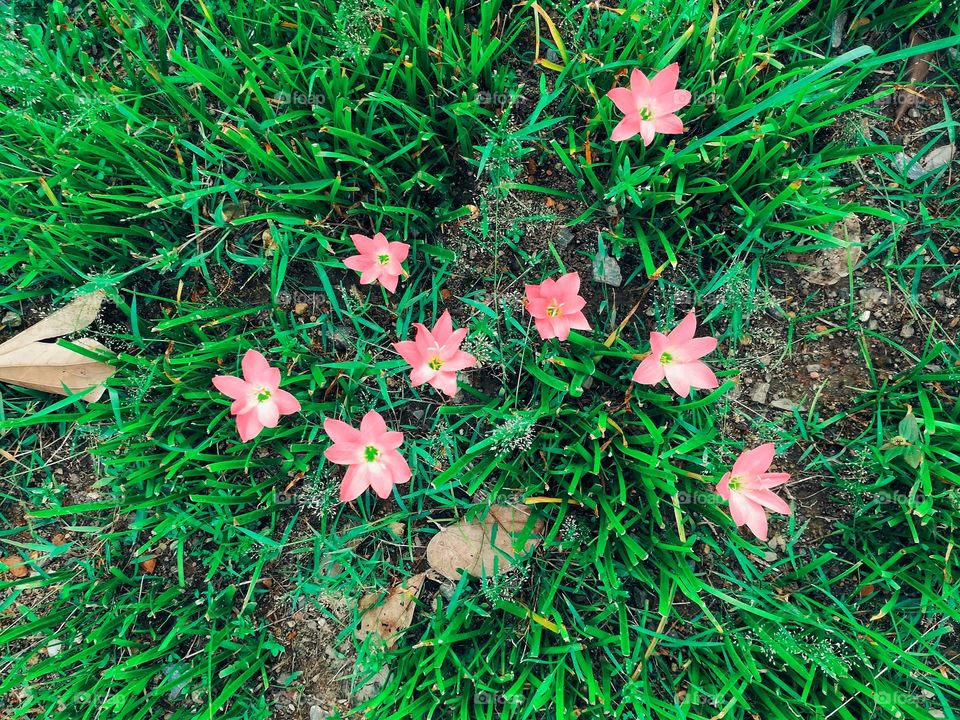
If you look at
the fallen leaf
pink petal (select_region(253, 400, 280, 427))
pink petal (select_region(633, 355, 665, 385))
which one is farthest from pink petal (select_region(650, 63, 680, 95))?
the fallen leaf

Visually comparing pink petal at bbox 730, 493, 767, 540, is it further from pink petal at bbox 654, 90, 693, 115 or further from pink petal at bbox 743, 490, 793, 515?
pink petal at bbox 654, 90, 693, 115

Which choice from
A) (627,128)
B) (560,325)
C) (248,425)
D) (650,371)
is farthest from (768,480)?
(248,425)

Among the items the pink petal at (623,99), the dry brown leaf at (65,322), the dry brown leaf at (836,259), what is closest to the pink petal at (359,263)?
the pink petal at (623,99)

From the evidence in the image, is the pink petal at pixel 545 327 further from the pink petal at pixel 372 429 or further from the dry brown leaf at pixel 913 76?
the dry brown leaf at pixel 913 76

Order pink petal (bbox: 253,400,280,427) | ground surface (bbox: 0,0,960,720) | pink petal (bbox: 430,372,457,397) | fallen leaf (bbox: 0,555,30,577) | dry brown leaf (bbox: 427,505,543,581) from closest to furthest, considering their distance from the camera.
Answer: pink petal (bbox: 430,372,457,397), pink petal (bbox: 253,400,280,427), ground surface (bbox: 0,0,960,720), dry brown leaf (bbox: 427,505,543,581), fallen leaf (bbox: 0,555,30,577)

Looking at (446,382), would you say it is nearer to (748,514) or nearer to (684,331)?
(684,331)
